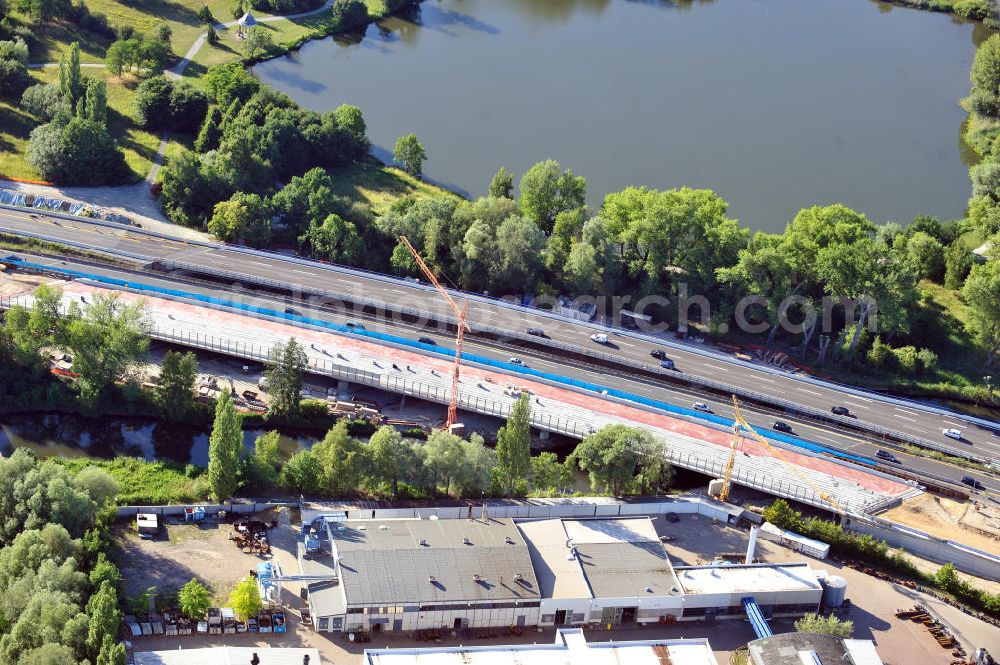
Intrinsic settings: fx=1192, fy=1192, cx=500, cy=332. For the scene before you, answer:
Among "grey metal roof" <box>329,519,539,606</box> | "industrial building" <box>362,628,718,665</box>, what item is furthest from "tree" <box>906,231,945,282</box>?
"industrial building" <box>362,628,718,665</box>

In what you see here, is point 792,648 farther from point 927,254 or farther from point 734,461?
point 927,254

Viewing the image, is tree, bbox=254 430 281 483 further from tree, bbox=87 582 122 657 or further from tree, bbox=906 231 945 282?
tree, bbox=906 231 945 282

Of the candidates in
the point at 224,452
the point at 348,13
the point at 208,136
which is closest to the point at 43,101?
the point at 208,136

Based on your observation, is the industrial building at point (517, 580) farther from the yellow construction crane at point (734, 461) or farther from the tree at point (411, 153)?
the tree at point (411, 153)

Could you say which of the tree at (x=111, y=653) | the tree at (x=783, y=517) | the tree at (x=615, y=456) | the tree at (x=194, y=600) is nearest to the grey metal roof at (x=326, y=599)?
the tree at (x=194, y=600)

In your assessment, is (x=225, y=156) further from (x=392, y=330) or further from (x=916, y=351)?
(x=916, y=351)
